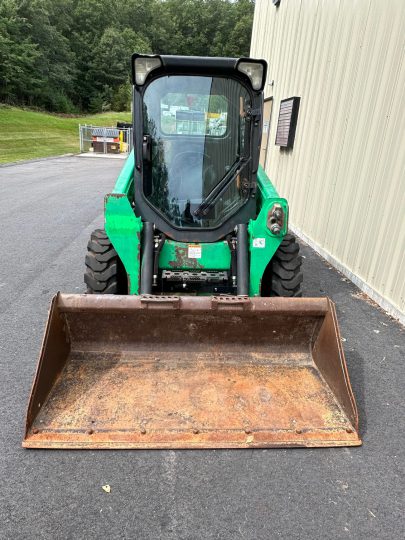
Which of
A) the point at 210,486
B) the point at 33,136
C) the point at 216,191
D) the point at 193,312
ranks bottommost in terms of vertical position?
the point at 33,136

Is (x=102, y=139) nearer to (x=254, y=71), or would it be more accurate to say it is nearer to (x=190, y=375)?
(x=254, y=71)

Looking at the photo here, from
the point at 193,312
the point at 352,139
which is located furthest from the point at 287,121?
the point at 193,312

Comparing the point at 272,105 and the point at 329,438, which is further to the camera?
the point at 272,105

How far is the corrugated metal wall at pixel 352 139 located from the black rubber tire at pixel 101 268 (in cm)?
299

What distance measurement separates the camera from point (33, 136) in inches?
1074

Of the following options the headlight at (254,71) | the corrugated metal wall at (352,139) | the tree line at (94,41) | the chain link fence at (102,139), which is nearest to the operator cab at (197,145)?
the headlight at (254,71)

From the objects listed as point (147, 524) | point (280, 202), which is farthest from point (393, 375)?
point (147, 524)

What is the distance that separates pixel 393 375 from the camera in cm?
341

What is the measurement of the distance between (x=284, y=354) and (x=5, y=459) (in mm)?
2001

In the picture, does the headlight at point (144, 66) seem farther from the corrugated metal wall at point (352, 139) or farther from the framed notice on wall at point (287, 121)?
the framed notice on wall at point (287, 121)

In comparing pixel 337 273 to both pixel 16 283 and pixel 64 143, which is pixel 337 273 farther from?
pixel 64 143

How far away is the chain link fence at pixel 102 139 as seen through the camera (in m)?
24.7

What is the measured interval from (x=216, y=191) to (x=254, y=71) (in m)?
1.05

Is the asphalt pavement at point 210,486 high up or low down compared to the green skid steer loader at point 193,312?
down
